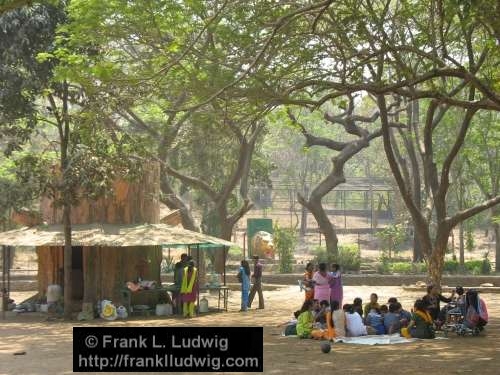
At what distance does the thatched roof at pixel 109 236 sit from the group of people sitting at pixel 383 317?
15.3 ft

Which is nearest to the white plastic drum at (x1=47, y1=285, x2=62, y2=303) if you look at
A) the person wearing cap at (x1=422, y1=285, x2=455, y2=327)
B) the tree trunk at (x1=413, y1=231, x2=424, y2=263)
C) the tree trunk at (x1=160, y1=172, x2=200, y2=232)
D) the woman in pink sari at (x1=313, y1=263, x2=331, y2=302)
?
the woman in pink sari at (x1=313, y1=263, x2=331, y2=302)

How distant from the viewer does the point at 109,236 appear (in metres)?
19.8

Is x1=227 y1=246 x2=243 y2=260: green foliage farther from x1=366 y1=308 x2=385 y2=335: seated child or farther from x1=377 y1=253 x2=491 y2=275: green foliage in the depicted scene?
x1=366 y1=308 x2=385 y2=335: seated child

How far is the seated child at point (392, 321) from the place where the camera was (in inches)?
611

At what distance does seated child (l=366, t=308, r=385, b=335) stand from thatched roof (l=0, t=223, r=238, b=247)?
5.43 m

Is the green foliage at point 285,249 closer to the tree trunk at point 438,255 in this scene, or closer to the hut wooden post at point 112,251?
the tree trunk at point 438,255

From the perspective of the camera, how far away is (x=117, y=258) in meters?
21.0

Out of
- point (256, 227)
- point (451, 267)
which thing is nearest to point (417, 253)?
point (451, 267)

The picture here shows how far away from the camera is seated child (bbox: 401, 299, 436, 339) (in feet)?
49.5

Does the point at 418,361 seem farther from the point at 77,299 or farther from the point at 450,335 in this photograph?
the point at 77,299

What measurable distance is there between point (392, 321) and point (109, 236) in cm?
715

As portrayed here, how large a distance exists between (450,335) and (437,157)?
851 inches

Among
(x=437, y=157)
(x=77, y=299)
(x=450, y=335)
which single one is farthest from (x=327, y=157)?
(x=450, y=335)

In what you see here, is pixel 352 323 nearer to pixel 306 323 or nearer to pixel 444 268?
pixel 306 323
